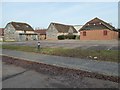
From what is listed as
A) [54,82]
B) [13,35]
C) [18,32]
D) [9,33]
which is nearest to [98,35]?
[18,32]

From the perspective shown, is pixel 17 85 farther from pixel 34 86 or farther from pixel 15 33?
pixel 15 33

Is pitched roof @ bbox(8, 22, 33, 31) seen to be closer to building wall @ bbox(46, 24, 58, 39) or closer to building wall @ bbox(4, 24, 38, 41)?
building wall @ bbox(4, 24, 38, 41)

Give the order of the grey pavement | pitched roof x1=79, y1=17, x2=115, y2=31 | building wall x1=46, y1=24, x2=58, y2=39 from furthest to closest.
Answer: building wall x1=46, y1=24, x2=58, y2=39, pitched roof x1=79, y1=17, x2=115, y2=31, the grey pavement

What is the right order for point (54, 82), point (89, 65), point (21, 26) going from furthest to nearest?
point (21, 26) → point (89, 65) → point (54, 82)

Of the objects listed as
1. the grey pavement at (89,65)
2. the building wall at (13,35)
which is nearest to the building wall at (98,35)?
the building wall at (13,35)

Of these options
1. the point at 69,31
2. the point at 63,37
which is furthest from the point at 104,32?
the point at 69,31

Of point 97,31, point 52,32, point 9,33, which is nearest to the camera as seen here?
point 97,31

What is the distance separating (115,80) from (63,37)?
1979 inches

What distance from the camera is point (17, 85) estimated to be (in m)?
6.67

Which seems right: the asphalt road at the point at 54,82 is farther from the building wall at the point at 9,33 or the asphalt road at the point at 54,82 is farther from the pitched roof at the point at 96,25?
the building wall at the point at 9,33

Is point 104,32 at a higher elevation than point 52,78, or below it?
higher

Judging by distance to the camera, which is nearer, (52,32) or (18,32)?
(18,32)

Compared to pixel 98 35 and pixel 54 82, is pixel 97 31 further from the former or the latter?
pixel 54 82

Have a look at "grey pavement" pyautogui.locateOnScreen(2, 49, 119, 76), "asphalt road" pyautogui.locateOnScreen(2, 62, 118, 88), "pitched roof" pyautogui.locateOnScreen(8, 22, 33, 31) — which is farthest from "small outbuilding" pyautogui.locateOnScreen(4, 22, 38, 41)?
"asphalt road" pyautogui.locateOnScreen(2, 62, 118, 88)
